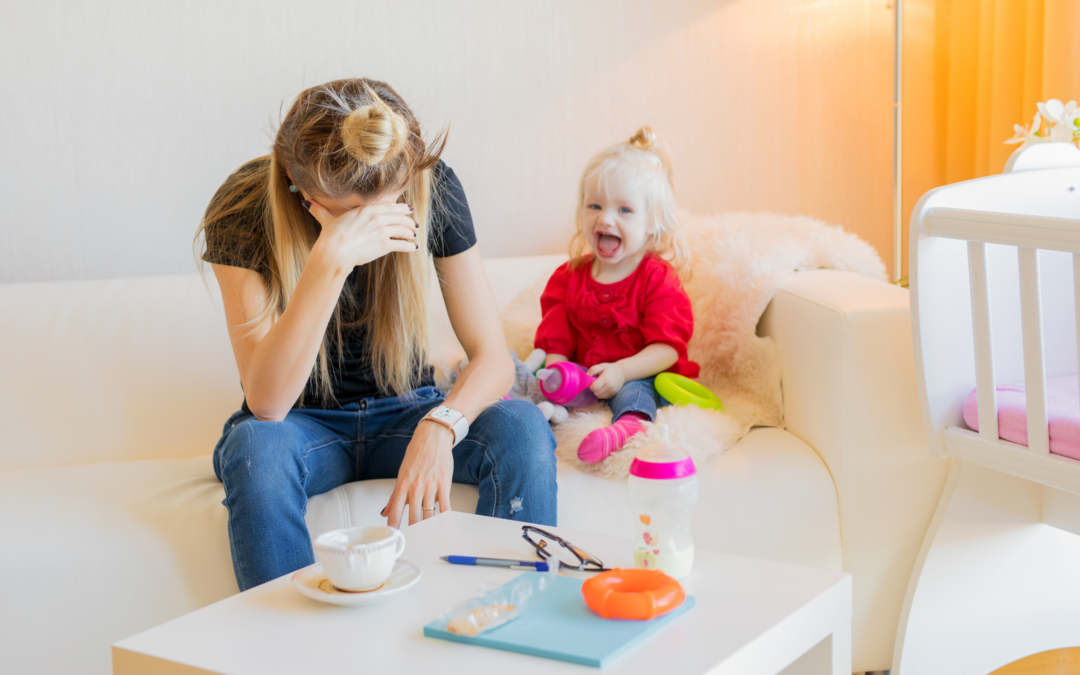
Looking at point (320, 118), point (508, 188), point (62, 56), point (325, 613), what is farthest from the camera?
point (508, 188)

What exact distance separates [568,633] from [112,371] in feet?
4.16

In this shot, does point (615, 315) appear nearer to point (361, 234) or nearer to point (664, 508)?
point (361, 234)

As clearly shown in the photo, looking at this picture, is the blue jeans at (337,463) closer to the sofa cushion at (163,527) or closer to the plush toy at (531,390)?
the sofa cushion at (163,527)

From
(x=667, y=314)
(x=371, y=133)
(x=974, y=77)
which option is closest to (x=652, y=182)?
(x=667, y=314)

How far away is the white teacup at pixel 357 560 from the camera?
74cm

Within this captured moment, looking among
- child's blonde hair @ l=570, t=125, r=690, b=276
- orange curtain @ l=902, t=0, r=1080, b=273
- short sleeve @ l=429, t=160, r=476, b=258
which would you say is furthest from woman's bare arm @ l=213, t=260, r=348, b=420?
orange curtain @ l=902, t=0, r=1080, b=273

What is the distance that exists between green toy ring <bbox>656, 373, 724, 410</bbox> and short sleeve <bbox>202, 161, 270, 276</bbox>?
734 mm

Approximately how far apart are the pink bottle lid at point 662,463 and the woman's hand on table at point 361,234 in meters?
0.49

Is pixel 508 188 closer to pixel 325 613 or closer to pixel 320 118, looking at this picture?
pixel 320 118

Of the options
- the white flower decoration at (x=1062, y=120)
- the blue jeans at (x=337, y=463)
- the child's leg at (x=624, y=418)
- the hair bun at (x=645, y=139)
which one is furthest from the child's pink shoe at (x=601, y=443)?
the white flower decoration at (x=1062, y=120)

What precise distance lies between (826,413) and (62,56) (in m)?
1.73

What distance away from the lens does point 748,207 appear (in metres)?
2.34

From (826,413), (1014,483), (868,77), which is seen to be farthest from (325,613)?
(868,77)

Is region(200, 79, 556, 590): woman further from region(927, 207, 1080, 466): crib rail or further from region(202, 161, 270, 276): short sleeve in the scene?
region(927, 207, 1080, 466): crib rail
